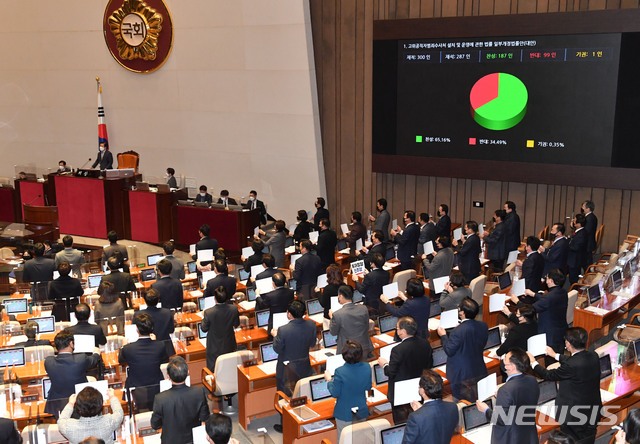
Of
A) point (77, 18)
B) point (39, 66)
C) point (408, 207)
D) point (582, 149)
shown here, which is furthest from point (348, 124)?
point (39, 66)

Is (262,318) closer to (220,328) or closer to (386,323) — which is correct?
(220,328)

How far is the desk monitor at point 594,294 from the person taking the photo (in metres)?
8.98

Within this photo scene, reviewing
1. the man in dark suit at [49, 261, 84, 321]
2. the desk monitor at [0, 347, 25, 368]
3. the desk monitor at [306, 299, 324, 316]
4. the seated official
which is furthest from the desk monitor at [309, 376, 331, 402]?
the man in dark suit at [49, 261, 84, 321]

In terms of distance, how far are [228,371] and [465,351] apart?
2553mm

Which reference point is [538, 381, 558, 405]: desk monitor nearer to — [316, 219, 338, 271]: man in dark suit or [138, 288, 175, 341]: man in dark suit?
[138, 288, 175, 341]: man in dark suit

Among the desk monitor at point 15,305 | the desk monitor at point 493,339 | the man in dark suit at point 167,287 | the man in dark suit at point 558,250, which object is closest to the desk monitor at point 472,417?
the desk monitor at point 493,339

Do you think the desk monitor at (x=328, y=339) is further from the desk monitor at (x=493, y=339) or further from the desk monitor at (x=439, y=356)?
the desk monitor at (x=493, y=339)

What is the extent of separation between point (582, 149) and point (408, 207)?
3883 mm

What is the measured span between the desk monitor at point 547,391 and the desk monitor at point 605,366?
0.77 meters

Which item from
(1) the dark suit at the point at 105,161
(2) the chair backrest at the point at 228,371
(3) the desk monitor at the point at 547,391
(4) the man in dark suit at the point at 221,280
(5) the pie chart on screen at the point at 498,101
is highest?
(5) the pie chart on screen at the point at 498,101

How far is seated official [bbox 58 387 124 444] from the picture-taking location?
16.4 ft

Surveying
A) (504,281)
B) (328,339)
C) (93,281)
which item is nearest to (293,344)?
(328,339)

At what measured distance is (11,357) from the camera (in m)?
7.23

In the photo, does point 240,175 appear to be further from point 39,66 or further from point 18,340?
point 18,340
